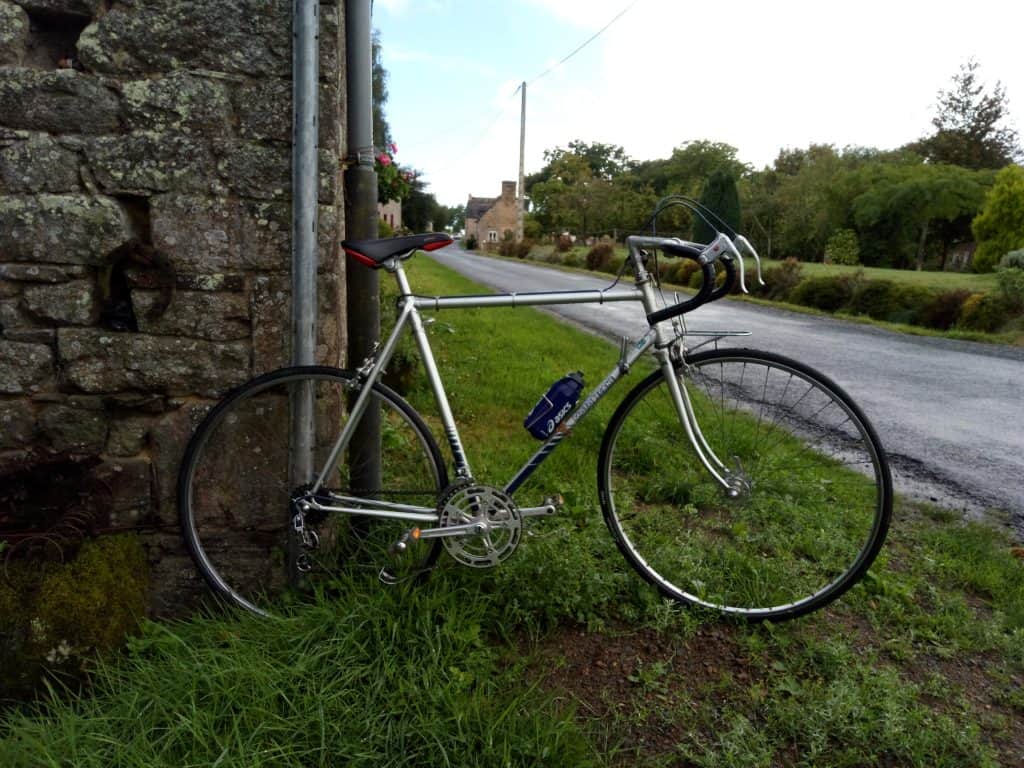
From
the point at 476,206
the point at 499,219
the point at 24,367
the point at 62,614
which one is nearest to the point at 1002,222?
the point at 24,367

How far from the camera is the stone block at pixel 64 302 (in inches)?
96.3

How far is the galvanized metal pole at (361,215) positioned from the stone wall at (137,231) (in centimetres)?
11

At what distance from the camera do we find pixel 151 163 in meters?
2.43

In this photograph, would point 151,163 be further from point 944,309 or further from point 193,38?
point 944,309

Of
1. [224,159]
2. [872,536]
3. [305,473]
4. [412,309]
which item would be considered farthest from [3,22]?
[872,536]

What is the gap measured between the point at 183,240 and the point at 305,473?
916mm

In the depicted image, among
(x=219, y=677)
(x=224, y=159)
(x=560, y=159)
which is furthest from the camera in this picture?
(x=560, y=159)

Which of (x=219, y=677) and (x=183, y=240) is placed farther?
(x=183, y=240)

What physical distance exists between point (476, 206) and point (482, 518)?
101 meters

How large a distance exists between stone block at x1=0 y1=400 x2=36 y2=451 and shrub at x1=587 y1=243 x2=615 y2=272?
24.9m

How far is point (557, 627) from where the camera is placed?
8.18ft

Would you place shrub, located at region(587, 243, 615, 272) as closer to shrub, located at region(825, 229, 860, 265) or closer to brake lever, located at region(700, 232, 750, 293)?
shrub, located at region(825, 229, 860, 265)

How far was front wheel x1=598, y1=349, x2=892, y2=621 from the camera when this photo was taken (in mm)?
2539

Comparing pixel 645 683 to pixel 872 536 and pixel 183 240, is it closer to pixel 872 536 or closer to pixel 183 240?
pixel 872 536
